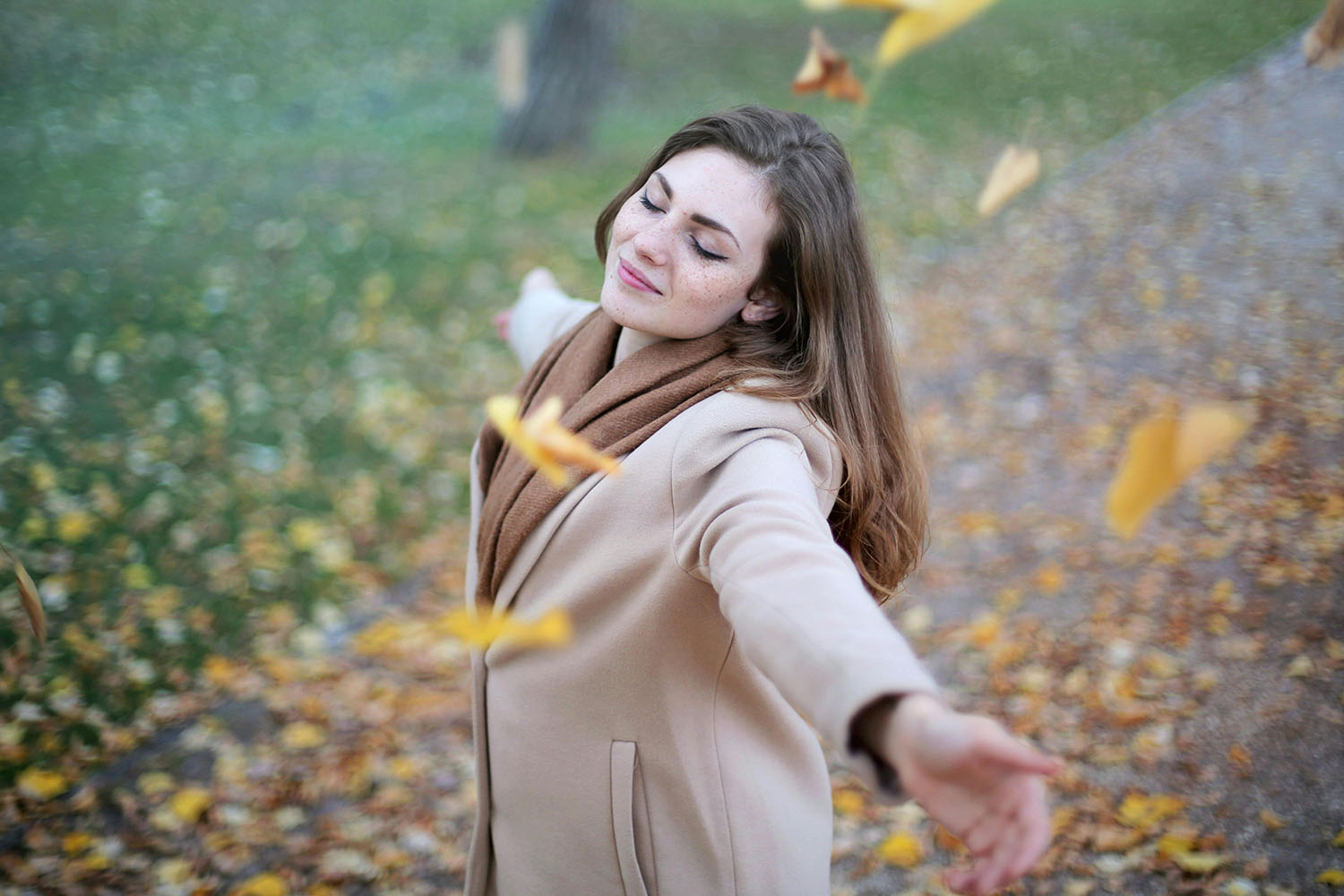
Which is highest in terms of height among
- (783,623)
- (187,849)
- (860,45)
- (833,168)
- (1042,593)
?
(833,168)

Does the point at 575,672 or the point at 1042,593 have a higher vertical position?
the point at 575,672

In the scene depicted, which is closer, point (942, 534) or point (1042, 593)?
point (1042, 593)

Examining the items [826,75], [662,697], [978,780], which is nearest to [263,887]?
[662,697]

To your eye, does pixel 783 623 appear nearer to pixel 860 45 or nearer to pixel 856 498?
pixel 856 498

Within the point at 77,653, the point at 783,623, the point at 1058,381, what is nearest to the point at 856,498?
the point at 783,623

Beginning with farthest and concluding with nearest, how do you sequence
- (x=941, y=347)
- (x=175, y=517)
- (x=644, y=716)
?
(x=941, y=347) < (x=175, y=517) < (x=644, y=716)

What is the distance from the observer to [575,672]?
1.77 metres

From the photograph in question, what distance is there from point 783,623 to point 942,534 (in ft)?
12.8

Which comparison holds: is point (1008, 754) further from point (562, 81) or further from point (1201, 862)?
point (562, 81)

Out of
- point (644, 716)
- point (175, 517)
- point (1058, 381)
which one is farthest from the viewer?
point (1058, 381)

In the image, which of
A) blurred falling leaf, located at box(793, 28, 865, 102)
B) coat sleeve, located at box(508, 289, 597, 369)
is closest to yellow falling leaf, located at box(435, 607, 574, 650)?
coat sleeve, located at box(508, 289, 597, 369)

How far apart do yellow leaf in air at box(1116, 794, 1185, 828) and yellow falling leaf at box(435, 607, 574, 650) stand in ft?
7.90

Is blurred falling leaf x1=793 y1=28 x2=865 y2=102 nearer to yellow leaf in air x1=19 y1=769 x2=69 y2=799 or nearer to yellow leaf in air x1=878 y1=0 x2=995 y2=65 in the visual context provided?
yellow leaf in air x1=878 y1=0 x2=995 y2=65

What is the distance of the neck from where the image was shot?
189cm
